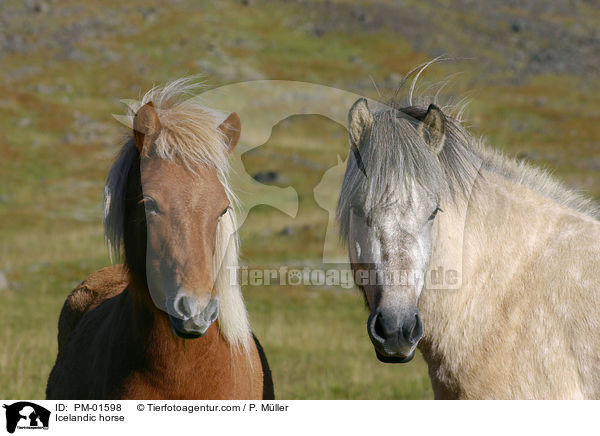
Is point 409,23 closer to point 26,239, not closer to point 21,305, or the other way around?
point 26,239

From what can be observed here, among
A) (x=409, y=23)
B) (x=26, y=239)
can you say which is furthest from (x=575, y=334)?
(x=409, y=23)

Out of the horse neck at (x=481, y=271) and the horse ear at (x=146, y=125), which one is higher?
the horse ear at (x=146, y=125)

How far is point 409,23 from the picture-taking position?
93812 millimetres

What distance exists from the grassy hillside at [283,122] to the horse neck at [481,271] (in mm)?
1131

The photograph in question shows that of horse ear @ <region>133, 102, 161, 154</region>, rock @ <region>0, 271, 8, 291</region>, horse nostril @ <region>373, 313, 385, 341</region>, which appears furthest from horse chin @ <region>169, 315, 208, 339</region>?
rock @ <region>0, 271, 8, 291</region>

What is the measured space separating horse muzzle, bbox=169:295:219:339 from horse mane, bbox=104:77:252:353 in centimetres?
43

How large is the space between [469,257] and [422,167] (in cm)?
77

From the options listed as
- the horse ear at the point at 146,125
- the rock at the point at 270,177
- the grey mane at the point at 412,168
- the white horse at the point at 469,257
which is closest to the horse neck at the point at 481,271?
the white horse at the point at 469,257

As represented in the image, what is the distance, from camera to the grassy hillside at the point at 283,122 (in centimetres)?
1227

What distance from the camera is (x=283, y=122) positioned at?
2376 inches

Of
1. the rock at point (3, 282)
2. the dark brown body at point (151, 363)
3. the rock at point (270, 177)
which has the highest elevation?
the dark brown body at point (151, 363)

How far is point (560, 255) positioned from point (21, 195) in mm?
37103

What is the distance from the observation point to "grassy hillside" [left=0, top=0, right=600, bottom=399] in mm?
12266
